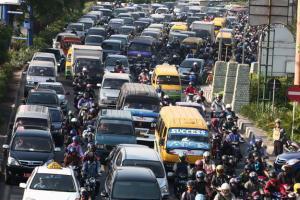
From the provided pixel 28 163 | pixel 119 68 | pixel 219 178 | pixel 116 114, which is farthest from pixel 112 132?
pixel 119 68

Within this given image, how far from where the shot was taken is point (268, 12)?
48.8 meters

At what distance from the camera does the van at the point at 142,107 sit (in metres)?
36.7

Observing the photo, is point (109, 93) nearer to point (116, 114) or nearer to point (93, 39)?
point (116, 114)

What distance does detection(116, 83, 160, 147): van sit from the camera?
120ft

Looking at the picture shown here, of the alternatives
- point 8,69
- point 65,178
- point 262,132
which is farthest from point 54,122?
point 8,69

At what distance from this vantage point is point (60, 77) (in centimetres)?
5647

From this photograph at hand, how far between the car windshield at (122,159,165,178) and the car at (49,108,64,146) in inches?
309

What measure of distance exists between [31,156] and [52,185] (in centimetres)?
378

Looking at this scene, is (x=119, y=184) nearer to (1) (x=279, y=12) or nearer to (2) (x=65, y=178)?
(2) (x=65, y=178)

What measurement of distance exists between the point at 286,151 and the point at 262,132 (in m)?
6.36

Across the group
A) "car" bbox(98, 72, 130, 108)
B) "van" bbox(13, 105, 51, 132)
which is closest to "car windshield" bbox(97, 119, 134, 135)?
"van" bbox(13, 105, 51, 132)

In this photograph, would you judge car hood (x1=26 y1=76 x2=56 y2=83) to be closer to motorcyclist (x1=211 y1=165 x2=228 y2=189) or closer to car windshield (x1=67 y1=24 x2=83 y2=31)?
motorcyclist (x1=211 y1=165 x2=228 y2=189)

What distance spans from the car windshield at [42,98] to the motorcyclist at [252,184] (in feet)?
44.7

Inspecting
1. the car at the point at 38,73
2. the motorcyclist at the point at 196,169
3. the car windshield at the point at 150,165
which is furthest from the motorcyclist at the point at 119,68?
the car windshield at the point at 150,165
